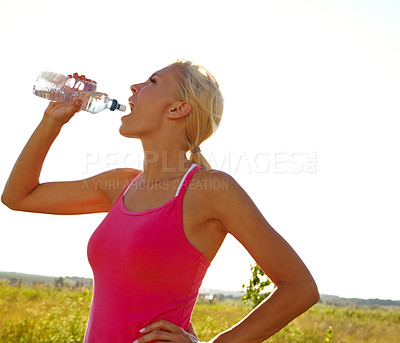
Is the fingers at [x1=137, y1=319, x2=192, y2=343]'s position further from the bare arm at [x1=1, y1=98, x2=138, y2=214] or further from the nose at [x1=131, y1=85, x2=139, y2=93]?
the nose at [x1=131, y1=85, x2=139, y2=93]

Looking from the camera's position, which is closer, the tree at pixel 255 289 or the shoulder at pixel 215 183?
the shoulder at pixel 215 183

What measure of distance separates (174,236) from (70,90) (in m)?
1.74

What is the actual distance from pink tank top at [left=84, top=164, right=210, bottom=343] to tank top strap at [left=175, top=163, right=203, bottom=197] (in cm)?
2

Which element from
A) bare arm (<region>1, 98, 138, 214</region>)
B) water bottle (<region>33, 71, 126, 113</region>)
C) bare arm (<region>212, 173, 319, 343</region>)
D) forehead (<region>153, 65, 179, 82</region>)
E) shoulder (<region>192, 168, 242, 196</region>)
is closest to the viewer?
bare arm (<region>212, 173, 319, 343</region>)

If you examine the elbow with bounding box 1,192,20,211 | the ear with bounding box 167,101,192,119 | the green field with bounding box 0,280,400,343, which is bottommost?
the green field with bounding box 0,280,400,343

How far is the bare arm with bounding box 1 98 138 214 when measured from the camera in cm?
242

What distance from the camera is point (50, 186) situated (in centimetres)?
247

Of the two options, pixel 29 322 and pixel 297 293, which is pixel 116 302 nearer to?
pixel 297 293

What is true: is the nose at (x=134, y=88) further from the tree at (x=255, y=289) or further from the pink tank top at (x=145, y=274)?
the tree at (x=255, y=289)

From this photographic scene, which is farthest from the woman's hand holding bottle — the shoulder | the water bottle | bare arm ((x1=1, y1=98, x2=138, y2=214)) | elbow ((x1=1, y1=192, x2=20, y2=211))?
the shoulder

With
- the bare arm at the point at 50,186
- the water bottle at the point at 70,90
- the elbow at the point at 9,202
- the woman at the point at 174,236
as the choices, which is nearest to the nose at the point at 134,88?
the woman at the point at 174,236

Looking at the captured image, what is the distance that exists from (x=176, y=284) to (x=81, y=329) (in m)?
4.25

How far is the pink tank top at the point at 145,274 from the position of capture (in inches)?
73.2

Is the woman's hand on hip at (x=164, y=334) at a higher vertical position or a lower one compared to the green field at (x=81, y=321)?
higher
